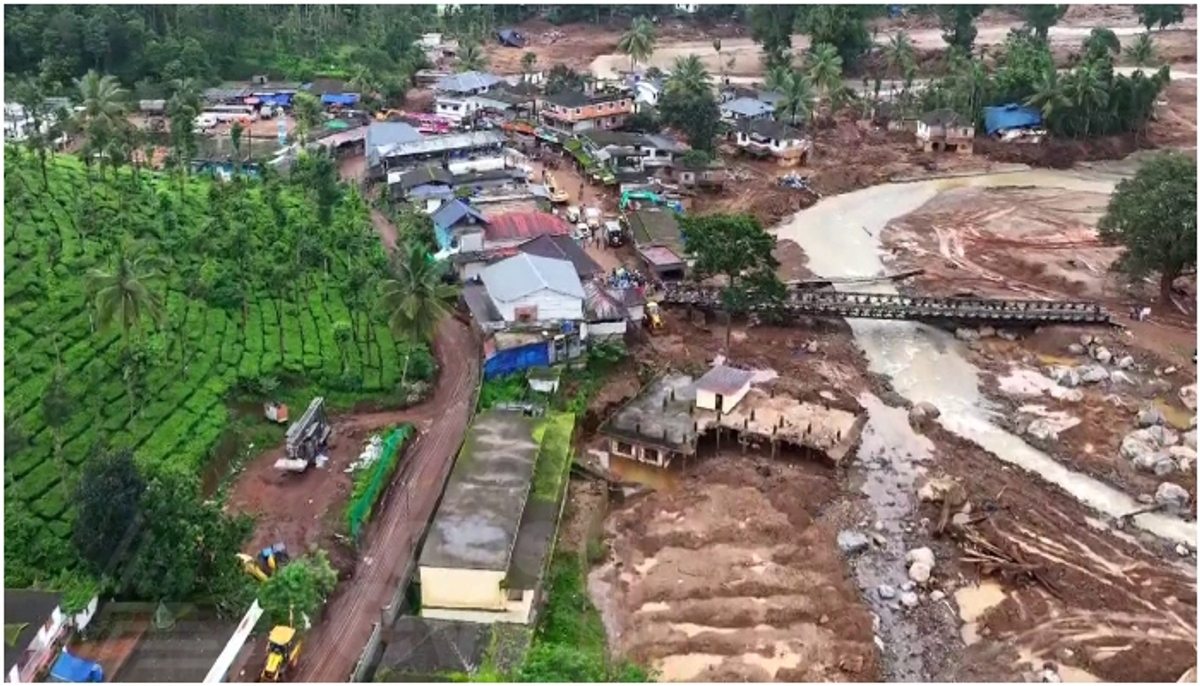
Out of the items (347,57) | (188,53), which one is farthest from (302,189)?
(347,57)

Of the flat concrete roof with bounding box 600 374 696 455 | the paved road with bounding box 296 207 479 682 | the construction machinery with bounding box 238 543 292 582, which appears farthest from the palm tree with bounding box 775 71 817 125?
the construction machinery with bounding box 238 543 292 582

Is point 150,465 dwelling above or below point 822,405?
above

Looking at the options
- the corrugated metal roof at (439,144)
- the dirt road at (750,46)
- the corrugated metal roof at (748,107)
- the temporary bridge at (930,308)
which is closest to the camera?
the temporary bridge at (930,308)

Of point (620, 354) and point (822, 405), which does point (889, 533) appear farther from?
point (620, 354)

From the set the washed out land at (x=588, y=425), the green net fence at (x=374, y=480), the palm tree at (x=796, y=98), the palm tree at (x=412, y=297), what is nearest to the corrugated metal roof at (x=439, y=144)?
the washed out land at (x=588, y=425)

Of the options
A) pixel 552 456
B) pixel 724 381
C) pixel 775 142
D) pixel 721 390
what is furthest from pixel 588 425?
pixel 775 142

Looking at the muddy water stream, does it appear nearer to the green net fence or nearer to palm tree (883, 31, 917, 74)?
the green net fence

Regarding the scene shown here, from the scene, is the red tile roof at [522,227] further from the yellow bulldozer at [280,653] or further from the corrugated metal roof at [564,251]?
the yellow bulldozer at [280,653]

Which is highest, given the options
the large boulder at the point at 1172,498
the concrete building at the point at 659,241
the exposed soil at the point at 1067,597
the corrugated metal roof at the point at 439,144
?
the corrugated metal roof at the point at 439,144
